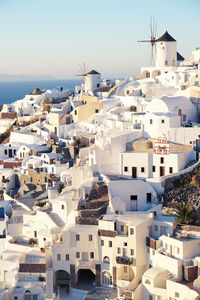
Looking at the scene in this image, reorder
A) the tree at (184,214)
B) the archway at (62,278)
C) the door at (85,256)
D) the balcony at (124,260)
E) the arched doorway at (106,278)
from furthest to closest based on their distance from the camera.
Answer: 1. the archway at (62,278)
2. the door at (85,256)
3. the arched doorway at (106,278)
4. the tree at (184,214)
5. the balcony at (124,260)

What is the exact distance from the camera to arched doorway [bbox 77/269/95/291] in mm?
28281

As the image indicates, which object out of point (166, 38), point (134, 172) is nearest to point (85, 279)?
point (134, 172)

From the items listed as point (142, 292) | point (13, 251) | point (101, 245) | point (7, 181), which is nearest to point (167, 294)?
point (142, 292)

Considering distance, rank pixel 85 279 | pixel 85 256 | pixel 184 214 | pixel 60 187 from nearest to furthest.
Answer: pixel 184 214 < pixel 85 256 < pixel 85 279 < pixel 60 187

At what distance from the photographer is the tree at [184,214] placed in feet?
91.7

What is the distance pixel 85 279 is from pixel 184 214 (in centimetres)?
571

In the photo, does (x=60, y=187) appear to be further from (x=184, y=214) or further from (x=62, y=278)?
(x=184, y=214)

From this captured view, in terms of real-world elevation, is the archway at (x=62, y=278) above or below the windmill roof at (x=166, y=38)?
below

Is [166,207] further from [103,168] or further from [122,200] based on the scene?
[103,168]

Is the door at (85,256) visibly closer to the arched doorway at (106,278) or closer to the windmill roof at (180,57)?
the arched doorway at (106,278)

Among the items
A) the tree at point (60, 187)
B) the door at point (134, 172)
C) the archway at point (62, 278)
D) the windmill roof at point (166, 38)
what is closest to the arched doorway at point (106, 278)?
the archway at point (62, 278)

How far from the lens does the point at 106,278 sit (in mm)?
28125

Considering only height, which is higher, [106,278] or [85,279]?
[106,278]

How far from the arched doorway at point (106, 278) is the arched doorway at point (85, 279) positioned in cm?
62
